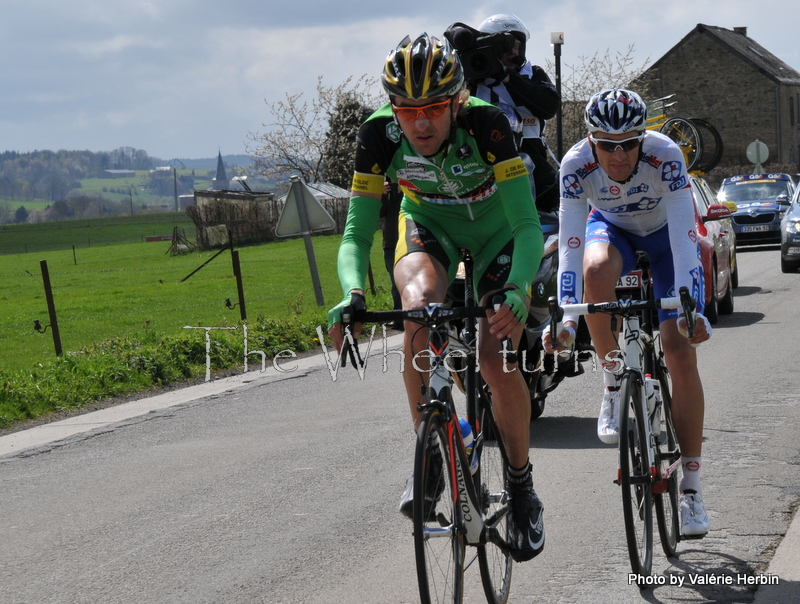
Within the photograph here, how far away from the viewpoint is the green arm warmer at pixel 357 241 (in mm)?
3865

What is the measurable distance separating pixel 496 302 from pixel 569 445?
3655 millimetres

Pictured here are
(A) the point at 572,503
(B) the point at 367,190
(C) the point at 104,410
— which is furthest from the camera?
(C) the point at 104,410

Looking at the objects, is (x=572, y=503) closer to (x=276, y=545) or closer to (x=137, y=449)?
(x=276, y=545)

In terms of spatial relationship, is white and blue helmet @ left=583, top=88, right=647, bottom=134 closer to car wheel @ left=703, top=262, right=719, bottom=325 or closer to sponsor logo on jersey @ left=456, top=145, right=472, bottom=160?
sponsor logo on jersey @ left=456, top=145, right=472, bottom=160

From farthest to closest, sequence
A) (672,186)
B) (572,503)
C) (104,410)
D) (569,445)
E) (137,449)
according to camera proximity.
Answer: (104,410) < (137,449) < (569,445) < (572,503) < (672,186)

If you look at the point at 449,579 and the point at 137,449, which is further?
the point at 137,449

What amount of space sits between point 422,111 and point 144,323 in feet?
61.9

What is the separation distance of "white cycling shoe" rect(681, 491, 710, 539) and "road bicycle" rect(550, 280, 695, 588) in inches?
1.9

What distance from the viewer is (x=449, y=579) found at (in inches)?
139

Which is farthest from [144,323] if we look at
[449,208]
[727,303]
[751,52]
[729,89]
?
[751,52]

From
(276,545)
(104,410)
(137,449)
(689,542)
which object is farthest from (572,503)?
(104,410)

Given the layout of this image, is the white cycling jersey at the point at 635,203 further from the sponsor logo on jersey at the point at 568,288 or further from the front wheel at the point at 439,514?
the front wheel at the point at 439,514

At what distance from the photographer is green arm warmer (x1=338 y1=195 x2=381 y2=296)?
152 inches

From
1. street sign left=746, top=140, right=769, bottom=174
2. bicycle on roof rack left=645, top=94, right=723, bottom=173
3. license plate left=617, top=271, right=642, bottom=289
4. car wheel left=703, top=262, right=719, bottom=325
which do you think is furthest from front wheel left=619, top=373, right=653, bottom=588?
street sign left=746, top=140, right=769, bottom=174
